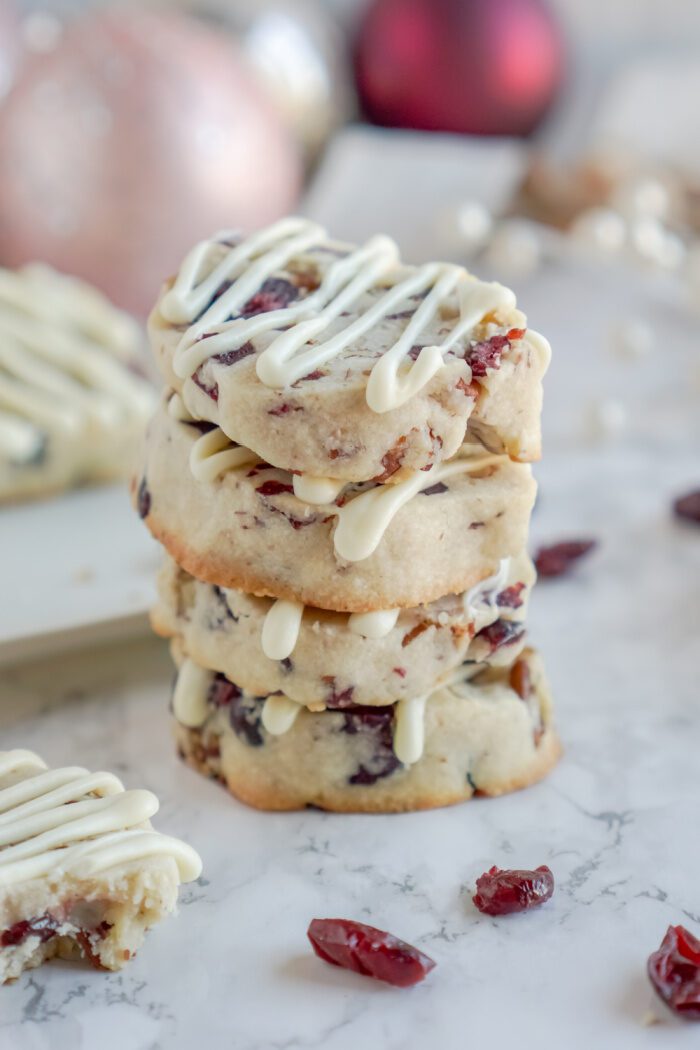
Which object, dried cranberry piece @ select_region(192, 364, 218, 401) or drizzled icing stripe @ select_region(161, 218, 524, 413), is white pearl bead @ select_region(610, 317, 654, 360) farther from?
dried cranberry piece @ select_region(192, 364, 218, 401)

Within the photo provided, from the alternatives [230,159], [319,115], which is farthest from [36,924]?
[319,115]

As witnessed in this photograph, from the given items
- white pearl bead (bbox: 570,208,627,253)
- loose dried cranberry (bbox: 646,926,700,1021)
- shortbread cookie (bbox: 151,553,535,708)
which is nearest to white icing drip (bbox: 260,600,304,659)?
shortbread cookie (bbox: 151,553,535,708)

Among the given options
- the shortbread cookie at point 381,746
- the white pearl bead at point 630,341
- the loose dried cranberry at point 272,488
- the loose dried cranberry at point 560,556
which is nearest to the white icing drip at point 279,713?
the shortbread cookie at point 381,746

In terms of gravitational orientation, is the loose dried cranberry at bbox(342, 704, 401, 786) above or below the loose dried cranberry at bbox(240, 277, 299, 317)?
below

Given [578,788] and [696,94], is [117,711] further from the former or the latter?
[696,94]

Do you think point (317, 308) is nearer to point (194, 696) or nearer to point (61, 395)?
point (194, 696)
